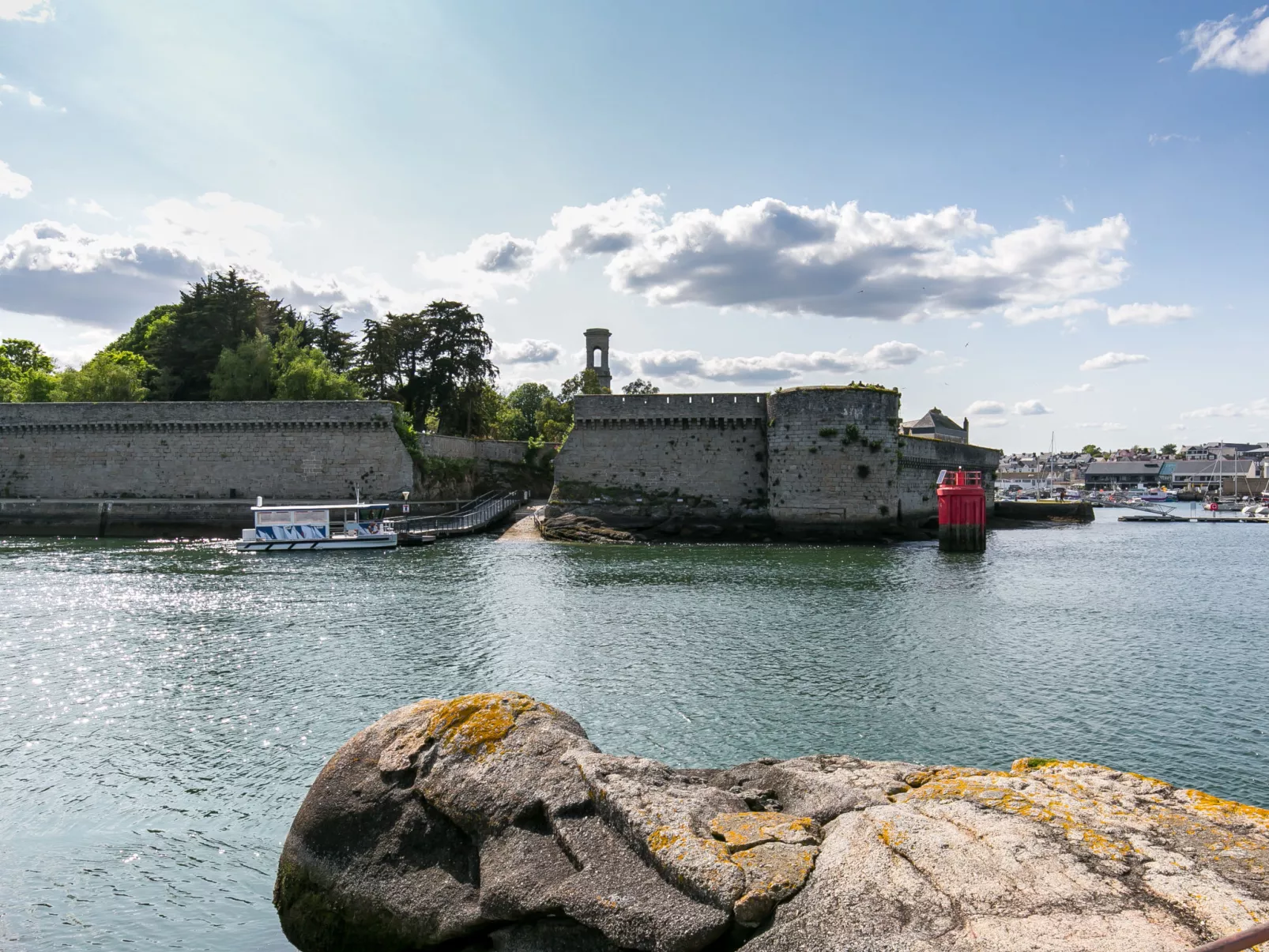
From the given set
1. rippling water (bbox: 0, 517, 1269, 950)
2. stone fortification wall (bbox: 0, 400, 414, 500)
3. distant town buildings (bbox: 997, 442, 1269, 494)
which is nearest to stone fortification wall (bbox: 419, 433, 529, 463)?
stone fortification wall (bbox: 0, 400, 414, 500)

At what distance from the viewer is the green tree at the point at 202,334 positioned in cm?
4666

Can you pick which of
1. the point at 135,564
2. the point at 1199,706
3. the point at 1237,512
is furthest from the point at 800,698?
the point at 1237,512

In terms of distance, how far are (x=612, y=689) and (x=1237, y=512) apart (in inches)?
3033

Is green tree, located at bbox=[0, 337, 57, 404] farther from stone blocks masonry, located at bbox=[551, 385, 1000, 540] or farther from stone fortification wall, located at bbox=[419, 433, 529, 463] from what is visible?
stone blocks masonry, located at bbox=[551, 385, 1000, 540]

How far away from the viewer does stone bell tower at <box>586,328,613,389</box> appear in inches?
2084

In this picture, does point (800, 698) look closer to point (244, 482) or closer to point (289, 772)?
point (289, 772)

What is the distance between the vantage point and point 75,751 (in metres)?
9.74

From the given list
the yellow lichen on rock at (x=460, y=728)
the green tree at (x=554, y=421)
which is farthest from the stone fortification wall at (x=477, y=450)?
the yellow lichen on rock at (x=460, y=728)

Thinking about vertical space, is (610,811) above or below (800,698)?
above

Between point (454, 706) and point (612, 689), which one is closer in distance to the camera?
point (454, 706)

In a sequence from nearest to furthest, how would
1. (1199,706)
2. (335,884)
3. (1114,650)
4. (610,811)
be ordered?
(610,811)
(335,884)
(1199,706)
(1114,650)

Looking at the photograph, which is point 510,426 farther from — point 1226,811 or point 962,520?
point 1226,811

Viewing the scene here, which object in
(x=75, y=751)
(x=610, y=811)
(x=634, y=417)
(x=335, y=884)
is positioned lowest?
(x=75, y=751)

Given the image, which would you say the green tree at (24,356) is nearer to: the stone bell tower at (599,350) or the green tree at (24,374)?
the green tree at (24,374)
